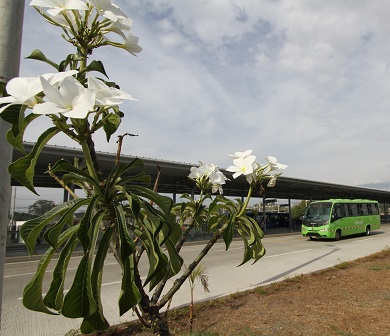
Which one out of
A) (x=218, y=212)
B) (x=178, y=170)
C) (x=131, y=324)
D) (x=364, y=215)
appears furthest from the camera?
(x=364, y=215)

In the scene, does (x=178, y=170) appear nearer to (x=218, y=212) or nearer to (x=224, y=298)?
(x=224, y=298)

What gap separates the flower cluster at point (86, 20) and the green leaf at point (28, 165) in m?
0.37

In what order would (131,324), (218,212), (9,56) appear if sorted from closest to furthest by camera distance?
(9,56)
(218,212)
(131,324)

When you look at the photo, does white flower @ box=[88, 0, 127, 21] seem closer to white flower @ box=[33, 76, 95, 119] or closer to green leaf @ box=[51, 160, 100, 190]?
white flower @ box=[33, 76, 95, 119]

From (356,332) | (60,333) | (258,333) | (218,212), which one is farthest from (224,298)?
(218,212)

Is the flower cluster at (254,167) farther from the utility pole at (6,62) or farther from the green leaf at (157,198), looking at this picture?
the utility pole at (6,62)

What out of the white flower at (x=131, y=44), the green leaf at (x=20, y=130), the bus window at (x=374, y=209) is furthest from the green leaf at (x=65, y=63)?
the bus window at (x=374, y=209)

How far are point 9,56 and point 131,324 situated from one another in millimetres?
→ 4397

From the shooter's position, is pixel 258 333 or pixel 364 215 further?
pixel 364 215

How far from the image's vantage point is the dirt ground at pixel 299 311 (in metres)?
4.55

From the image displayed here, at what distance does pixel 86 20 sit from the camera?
1.13 metres

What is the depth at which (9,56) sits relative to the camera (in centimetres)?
181

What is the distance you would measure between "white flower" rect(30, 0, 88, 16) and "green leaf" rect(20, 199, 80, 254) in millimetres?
701

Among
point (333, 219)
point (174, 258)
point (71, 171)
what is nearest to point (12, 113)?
point (71, 171)
